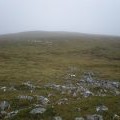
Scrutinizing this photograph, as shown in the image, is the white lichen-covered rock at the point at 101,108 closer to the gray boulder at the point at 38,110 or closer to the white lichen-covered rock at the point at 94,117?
the white lichen-covered rock at the point at 94,117

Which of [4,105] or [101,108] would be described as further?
[4,105]

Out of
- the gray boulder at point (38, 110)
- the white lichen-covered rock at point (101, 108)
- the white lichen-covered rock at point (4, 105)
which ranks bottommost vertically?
the white lichen-covered rock at point (4, 105)

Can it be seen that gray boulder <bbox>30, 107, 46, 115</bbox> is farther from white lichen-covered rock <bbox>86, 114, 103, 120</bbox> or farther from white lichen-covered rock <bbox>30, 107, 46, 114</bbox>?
white lichen-covered rock <bbox>86, 114, 103, 120</bbox>

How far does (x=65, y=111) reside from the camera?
2100 centimetres

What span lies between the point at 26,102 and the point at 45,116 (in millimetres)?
5104

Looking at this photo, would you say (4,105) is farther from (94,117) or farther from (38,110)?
(94,117)

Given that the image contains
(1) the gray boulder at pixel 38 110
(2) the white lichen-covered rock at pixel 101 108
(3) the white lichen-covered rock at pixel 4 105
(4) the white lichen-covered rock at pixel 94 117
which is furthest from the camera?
(3) the white lichen-covered rock at pixel 4 105

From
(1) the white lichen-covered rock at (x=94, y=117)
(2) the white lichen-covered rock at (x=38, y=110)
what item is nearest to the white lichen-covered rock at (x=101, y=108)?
(1) the white lichen-covered rock at (x=94, y=117)

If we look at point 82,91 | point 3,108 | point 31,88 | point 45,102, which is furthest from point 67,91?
point 3,108

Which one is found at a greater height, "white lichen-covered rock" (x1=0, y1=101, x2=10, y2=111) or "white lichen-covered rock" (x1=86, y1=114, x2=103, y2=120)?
"white lichen-covered rock" (x1=86, y1=114, x2=103, y2=120)

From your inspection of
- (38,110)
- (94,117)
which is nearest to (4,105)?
(38,110)

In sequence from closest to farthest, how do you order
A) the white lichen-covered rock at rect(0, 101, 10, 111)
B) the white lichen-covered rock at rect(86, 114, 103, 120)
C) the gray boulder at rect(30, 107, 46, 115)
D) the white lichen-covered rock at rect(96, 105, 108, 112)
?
the white lichen-covered rock at rect(86, 114, 103, 120) < the gray boulder at rect(30, 107, 46, 115) < the white lichen-covered rock at rect(96, 105, 108, 112) < the white lichen-covered rock at rect(0, 101, 10, 111)

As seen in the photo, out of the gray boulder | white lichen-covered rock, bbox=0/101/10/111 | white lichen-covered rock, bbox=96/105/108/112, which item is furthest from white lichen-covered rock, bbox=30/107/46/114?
white lichen-covered rock, bbox=96/105/108/112

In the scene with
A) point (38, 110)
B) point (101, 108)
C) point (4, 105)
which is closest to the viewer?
point (38, 110)
